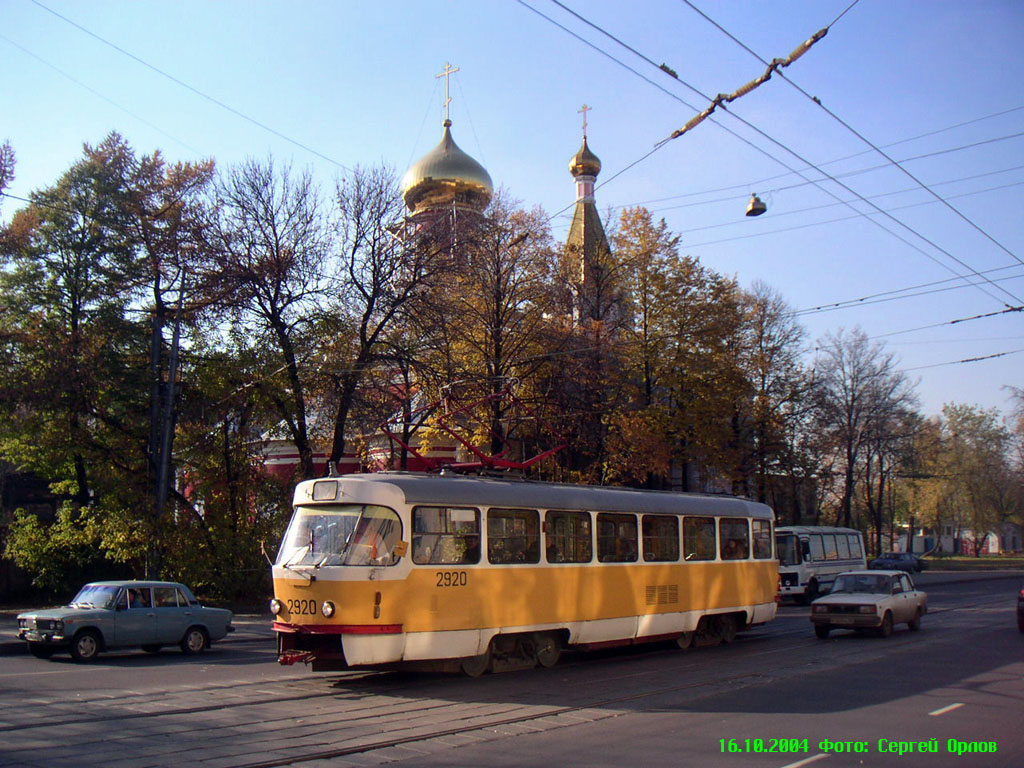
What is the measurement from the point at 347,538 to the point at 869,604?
11.7m

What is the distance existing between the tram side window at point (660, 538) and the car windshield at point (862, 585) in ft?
16.3

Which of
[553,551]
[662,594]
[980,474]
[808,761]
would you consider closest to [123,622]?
[553,551]

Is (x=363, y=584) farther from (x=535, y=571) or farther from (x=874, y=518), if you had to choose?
(x=874, y=518)

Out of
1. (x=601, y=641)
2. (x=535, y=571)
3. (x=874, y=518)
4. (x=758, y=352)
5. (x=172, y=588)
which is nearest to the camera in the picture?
(x=535, y=571)

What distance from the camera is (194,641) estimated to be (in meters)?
18.0

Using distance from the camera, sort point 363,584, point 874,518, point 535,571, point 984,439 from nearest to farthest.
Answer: point 363,584, point 535,571, point 874,518, point 984,439

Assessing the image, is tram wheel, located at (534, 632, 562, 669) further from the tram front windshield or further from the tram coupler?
the tram coupler

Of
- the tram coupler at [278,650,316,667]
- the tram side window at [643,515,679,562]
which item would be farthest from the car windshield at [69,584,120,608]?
the tram side window at [643,515,679,562]

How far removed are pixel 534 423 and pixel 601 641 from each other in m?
17.0

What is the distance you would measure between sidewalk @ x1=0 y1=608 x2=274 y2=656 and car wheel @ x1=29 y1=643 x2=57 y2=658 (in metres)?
1.51

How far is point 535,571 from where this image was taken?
559 inches

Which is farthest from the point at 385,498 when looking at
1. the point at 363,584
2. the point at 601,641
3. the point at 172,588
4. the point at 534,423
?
the point at 534,423

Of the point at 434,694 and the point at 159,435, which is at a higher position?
the point at 159,435

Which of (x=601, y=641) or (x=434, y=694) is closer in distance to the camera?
(x=434, y=694)
